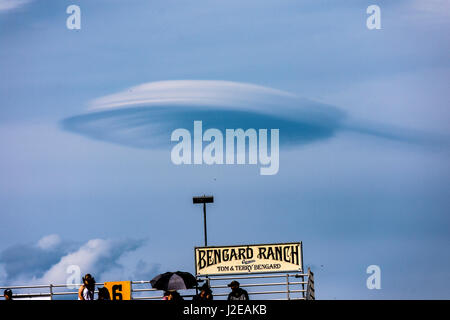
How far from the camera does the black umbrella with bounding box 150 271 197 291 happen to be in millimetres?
28297

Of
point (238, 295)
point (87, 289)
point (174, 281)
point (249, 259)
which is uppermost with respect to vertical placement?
point (249, 259)

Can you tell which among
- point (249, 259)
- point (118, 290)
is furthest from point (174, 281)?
point (249, 259)

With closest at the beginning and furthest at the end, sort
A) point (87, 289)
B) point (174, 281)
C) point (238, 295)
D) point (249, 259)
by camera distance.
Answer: point (238, 295) → point (87, 289) → point (174, 281) → point (249, 259)

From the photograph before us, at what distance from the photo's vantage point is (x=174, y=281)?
28.5 m

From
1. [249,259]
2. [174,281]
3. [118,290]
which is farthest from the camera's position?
[249,259]

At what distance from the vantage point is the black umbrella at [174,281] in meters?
28.3

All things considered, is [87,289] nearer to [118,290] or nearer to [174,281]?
[118,290]

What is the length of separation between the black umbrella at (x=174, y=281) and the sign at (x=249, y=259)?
10897 millimetres

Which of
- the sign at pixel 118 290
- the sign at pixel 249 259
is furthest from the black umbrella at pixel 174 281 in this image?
the sign at pixel 249 259

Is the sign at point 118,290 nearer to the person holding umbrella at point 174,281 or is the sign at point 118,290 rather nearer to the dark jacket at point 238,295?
the person holding umbrella at point 174,281

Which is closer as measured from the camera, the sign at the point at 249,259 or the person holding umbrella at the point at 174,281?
the person holding umbrella at the point at 174,281

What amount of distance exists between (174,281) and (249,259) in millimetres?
11769
